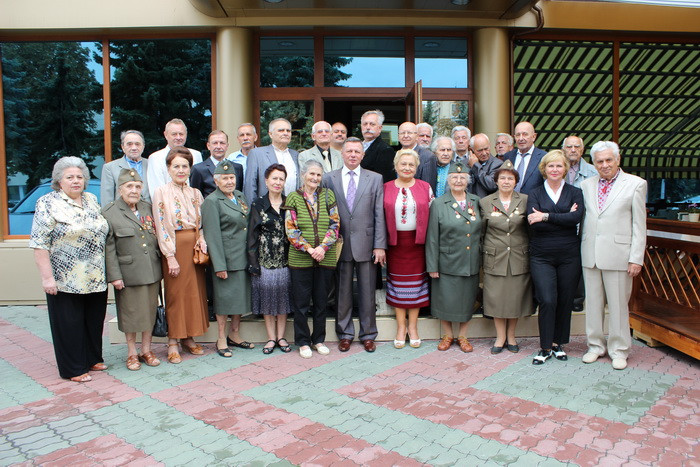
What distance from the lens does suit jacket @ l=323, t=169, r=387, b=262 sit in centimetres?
490

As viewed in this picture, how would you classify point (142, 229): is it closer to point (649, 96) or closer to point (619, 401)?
point (619, 401)

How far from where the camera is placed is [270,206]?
4797mm

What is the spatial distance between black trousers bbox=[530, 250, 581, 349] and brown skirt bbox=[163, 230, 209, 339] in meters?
3.05

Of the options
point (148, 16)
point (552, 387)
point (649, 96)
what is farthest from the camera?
point (649, 96)

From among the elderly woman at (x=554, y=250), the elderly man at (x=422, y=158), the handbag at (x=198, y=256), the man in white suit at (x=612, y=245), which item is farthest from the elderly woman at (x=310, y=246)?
the man in white suit at (x=612, y=245)

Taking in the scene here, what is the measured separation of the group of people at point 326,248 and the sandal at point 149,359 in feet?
0.10

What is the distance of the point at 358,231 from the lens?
193 inches

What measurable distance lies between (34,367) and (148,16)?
4919 mm

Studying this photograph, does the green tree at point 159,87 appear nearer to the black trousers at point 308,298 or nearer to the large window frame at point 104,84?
the large window frame at point 104,84

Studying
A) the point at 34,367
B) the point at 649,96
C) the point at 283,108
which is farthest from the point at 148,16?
the point at 649,96

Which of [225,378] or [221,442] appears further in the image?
[225,378]

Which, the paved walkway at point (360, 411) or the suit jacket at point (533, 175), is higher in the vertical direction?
the suit jacket at point (533, 175)

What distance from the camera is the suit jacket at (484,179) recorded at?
5.34m

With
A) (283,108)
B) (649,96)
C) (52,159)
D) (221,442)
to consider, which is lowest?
(221,442)
